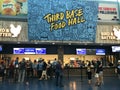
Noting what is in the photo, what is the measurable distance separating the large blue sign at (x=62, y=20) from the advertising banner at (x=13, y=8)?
1594 millimetres

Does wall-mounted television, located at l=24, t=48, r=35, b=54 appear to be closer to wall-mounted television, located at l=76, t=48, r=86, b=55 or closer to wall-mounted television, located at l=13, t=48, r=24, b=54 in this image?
wall-mounted television, located at l=13, t=48, r=24, b=54

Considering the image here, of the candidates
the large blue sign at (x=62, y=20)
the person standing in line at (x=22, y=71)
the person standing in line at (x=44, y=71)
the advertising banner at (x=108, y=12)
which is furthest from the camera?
the advertising banner at (x=108, y=12)

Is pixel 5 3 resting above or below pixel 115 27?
above

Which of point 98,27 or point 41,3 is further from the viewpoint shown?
point 98,27

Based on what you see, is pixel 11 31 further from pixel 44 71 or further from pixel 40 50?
pixel 44 71

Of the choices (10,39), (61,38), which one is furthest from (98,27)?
(10,39)

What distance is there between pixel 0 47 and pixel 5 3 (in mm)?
4445

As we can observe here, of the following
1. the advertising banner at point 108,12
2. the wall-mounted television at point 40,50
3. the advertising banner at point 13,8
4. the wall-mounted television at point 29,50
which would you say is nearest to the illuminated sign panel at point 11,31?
the advertising banner at point 13,8

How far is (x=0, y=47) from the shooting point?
1334 inches

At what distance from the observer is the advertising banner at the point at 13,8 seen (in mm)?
33219

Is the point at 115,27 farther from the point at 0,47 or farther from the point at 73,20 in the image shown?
the point at 0,47

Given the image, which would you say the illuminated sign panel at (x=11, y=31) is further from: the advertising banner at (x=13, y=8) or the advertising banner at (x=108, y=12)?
the advertising banner at (x=108, y=12)

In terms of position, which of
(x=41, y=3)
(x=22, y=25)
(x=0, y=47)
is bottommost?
(x=0, y=47)

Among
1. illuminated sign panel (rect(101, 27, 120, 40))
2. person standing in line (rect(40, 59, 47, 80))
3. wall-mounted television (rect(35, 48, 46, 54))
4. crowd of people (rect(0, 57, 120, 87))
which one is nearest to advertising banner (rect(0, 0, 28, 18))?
wall-mounted television (rect(35, 48, 46, 54))
